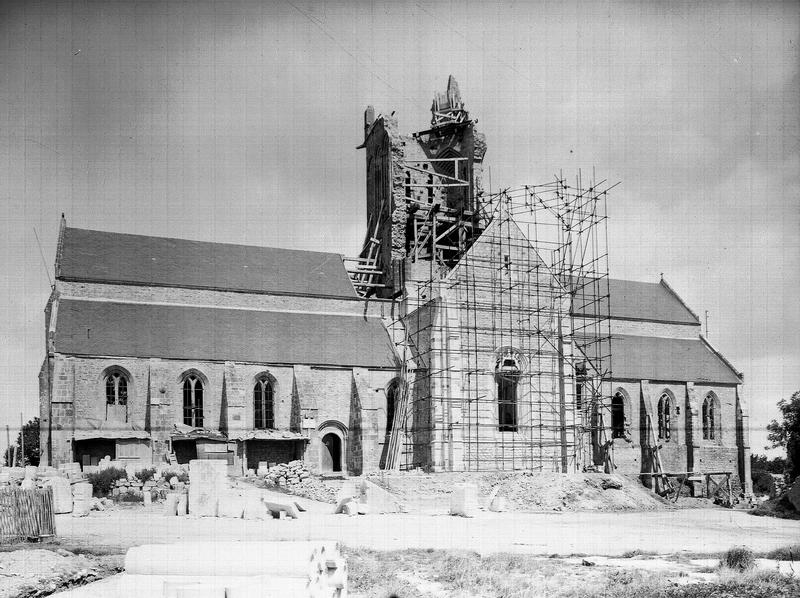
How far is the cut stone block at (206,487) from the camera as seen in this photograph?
25734 mm

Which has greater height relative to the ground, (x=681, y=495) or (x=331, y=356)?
(x=331, y=356)

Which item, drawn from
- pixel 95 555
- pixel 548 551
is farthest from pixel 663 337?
pixel 95 555

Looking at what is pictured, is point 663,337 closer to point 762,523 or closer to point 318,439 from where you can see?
point 318,439

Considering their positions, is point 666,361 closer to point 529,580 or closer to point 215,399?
point 215,399

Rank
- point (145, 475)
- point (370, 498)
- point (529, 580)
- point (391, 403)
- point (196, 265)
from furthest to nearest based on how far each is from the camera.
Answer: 1. point (196, 265)
2. point (391, 403)
3. point (145, 475)
4. point (370, 498)
5. point (529, 580)

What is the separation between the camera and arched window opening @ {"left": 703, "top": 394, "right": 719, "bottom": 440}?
48.3 meters

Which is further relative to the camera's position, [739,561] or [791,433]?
[791,433]

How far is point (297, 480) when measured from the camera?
3384 centimetres

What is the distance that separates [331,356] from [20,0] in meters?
25.4

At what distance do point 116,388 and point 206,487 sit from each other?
42.2ft

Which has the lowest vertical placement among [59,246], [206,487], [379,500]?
[379,500]

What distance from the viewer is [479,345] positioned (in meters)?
39.5

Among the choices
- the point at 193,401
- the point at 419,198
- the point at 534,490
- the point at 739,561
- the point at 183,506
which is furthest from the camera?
the point at 419,198

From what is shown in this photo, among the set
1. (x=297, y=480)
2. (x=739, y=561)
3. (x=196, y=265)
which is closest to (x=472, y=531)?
(x=739, y=561)
